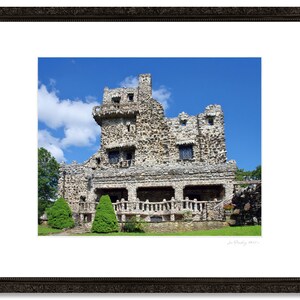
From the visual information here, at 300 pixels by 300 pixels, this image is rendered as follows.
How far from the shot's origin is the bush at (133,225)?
24.5ft

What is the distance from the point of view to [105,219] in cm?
773

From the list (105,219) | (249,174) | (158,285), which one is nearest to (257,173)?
(249,174)

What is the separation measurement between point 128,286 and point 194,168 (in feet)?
17.4

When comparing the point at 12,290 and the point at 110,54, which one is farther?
the point at 110,54

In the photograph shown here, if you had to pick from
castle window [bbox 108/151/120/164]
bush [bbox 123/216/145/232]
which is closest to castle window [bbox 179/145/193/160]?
castle window [bbox 108/151/120/164]

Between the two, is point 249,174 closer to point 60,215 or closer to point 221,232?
point 221,232

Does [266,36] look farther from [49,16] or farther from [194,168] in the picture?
[194,168]

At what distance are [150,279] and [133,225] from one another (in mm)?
1285

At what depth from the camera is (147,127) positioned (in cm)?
1407

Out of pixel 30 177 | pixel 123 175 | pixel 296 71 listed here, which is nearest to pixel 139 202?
pixel 123 175

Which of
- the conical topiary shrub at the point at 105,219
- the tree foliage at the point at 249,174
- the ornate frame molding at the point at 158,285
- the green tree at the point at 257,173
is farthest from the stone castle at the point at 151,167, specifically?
the ornate frame molding at the point at 158,285

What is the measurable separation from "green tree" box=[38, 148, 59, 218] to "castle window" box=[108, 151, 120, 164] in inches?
149

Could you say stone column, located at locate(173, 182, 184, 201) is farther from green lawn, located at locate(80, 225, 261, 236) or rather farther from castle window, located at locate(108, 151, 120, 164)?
green lawn, located at locate(80, 225, 261, 236)

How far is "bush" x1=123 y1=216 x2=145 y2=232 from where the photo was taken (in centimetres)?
745
